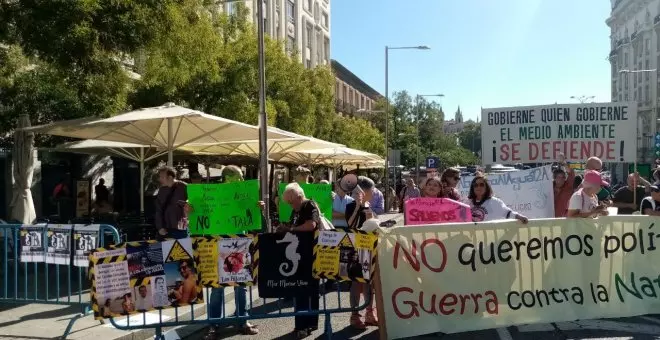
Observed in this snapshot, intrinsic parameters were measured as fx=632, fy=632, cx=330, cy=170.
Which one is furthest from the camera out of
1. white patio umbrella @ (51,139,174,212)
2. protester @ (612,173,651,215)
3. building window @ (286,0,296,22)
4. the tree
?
the tree

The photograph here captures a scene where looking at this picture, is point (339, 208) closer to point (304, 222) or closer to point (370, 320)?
point (370, 320)

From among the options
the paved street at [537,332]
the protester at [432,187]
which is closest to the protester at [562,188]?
the paved street at [537,332]

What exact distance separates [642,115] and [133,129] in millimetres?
84453

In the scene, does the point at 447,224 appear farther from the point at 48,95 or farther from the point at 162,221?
the point at 48,95

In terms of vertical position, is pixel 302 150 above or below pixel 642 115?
below

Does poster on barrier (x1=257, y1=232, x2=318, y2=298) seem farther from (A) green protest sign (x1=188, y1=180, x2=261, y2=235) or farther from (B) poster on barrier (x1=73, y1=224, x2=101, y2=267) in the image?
(B) poster on barrier (x1=73, y1=224, x2=101, y2=267)

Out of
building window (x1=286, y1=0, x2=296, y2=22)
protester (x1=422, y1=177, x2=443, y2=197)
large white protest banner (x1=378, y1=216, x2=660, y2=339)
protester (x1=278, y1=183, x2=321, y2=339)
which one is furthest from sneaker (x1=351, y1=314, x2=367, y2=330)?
building window (x1=286, y1=0, x2=296, y2=22)

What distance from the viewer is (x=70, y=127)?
31.7 ft

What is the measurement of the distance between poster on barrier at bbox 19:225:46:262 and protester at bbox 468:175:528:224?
16.2ft

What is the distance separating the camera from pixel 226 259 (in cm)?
585

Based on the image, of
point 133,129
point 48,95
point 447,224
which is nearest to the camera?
point 447,224

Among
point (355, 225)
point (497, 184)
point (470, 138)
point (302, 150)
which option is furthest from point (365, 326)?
point (470, 138)

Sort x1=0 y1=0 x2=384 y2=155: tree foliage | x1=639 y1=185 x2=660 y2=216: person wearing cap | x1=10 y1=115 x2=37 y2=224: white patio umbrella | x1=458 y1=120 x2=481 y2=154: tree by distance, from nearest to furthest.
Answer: x1=639 y1=185 x2=660 y2=216: person wearing cap, x1=0 y1=0 x2=384 y2=155: tree foliage, x1=10 y1=115 x2=37 y2=224: white patio umbrella, x1=458 y1=120 x2=481 y2=154: tree

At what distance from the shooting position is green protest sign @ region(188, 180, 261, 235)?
24.8 ft
